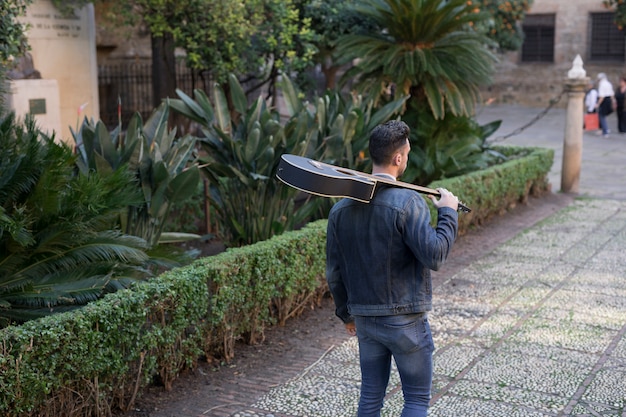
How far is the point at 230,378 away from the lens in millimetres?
5258

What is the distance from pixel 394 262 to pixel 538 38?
2498cm

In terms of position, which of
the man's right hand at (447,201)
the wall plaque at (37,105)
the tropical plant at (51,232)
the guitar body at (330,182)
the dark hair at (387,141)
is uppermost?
the wall plaque at (37,105)

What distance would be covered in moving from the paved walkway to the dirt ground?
75 millimetres

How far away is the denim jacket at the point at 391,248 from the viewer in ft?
11.4

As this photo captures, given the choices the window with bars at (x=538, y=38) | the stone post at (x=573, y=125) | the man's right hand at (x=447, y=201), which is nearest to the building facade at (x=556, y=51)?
the window with bars at (x=538, y=38)

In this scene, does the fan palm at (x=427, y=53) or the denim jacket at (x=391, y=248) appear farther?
the fan palm at (x=427, y=53)

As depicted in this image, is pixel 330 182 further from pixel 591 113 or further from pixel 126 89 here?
pixel 591 113

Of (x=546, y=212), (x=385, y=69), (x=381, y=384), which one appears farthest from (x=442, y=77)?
(x=381, y=384)

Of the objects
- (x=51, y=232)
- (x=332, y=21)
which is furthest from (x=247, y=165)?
(x=332, y=21)

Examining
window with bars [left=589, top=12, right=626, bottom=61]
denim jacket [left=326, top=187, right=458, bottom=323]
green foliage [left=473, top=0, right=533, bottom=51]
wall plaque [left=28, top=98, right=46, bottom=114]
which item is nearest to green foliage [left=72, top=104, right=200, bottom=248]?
denim jacket [left=326, top=187, right=458, bottom=323]

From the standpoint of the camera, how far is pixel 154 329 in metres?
4.73

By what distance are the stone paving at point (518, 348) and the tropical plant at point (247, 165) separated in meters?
1.65

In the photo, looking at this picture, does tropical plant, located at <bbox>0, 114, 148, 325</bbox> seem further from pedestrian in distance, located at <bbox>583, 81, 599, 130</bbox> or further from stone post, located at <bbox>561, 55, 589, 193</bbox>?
pedestrian in distance, located at <bbox>583, 81, 599, 130</bbox>

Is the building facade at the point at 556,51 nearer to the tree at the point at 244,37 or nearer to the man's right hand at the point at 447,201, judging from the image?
the tree at the point at 244,37
